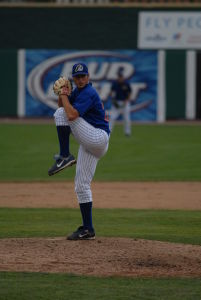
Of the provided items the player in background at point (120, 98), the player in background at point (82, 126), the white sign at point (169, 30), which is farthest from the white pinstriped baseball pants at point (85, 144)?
the white sign at point (169, 30)

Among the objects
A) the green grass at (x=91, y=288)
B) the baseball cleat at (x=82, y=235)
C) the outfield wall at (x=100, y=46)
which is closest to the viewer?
the green grass at (x=91, y=288)

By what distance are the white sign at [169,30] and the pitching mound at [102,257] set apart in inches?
834

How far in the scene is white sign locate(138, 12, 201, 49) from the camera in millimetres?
29797

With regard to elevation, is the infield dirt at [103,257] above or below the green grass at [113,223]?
above

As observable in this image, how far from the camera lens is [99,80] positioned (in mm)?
29562

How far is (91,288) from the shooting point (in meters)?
7.07

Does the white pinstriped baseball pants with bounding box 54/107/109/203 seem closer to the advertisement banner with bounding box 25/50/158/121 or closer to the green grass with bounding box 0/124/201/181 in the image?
the green grass with bounding box 0/124/201/181

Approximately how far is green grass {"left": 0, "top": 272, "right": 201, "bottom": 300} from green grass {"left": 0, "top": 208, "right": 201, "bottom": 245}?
222 cm

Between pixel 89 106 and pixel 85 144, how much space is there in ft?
1.39

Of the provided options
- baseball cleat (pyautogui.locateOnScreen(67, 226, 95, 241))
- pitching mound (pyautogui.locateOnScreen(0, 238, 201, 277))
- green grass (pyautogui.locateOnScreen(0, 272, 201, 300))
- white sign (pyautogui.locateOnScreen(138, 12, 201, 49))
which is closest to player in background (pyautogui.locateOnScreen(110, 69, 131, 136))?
white sign (pyautogui.locateOnScreen(138, 12, 201, 49))

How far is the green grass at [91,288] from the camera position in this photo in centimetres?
677

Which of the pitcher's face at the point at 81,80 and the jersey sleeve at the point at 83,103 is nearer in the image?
the jersey sleeve at the point at 83,103

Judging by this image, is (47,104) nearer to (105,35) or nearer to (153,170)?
(105,35)

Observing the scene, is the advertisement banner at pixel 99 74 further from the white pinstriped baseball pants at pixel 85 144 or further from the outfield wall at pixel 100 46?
the white pinstriped baseball pants at pixel 85 144
